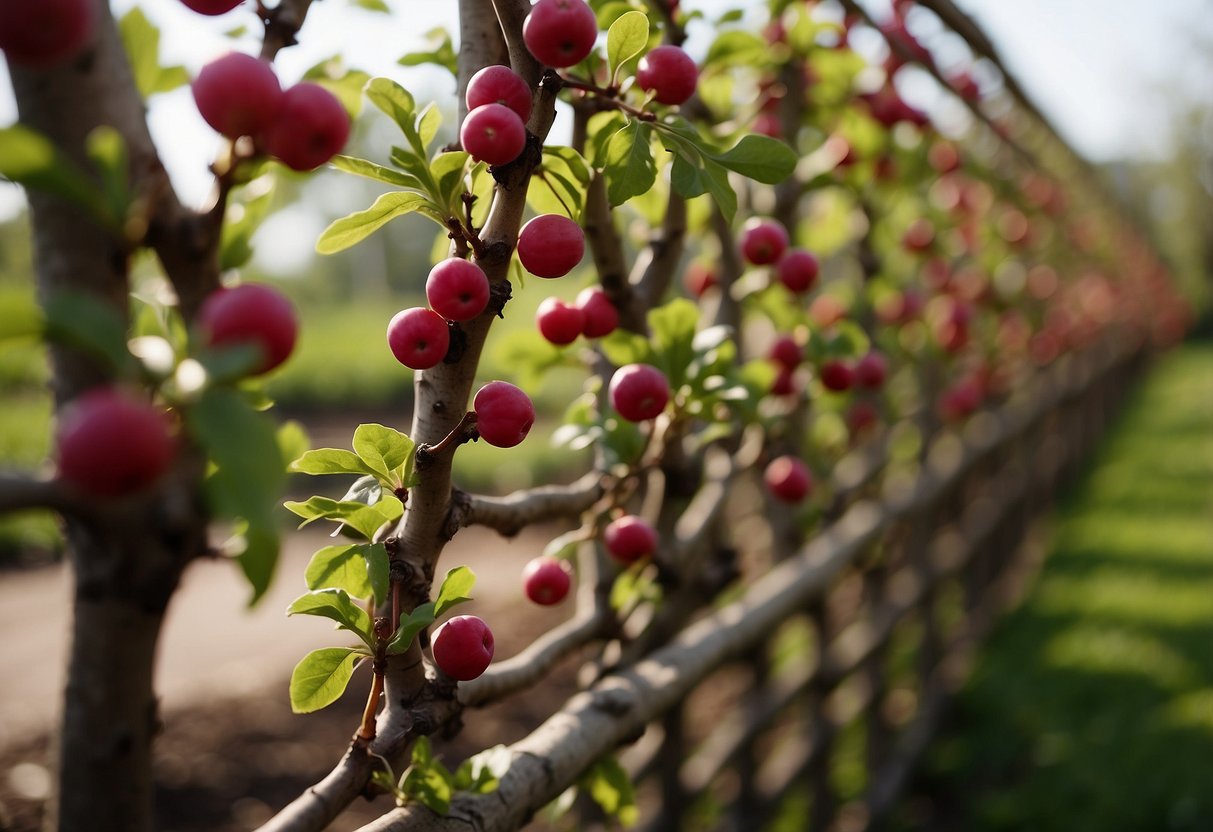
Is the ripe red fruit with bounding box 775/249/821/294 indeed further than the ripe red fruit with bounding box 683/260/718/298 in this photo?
No

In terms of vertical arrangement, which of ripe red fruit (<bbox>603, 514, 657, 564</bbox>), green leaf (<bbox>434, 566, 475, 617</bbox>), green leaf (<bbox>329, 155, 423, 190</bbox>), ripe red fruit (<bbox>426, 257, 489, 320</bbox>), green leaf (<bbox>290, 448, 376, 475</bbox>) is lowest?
green leaf (<bbox>434, 566, 475, 617</bbox>)

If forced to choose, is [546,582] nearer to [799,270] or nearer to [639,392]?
[639,392]

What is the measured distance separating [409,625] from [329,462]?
0.66 ft

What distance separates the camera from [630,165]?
1001 millimetres

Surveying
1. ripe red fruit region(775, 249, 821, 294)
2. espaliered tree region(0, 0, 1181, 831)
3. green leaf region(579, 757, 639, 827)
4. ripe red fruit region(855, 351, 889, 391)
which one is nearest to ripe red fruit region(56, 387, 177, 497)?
espaliered tree region(0, 0, 1181, 831)

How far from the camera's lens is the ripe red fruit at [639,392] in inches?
50.0

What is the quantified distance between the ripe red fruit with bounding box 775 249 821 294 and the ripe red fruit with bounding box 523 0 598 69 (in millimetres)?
920

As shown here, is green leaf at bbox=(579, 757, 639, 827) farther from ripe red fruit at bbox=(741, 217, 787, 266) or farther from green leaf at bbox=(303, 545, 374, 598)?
ripe red fruit at bbox=(741, 217, 787, 266)

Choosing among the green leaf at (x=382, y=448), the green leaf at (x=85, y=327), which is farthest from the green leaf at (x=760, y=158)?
the green leaf at (x=85, y=327)

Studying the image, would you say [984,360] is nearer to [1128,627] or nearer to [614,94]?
[1128,627]

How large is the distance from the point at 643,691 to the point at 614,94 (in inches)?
37.8

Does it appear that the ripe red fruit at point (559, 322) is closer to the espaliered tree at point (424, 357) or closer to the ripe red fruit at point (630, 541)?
the espaliered tree at point (424, 357)

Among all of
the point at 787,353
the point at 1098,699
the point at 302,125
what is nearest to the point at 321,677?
the point at 302,125

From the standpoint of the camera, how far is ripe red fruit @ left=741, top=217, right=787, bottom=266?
1.63 metres
